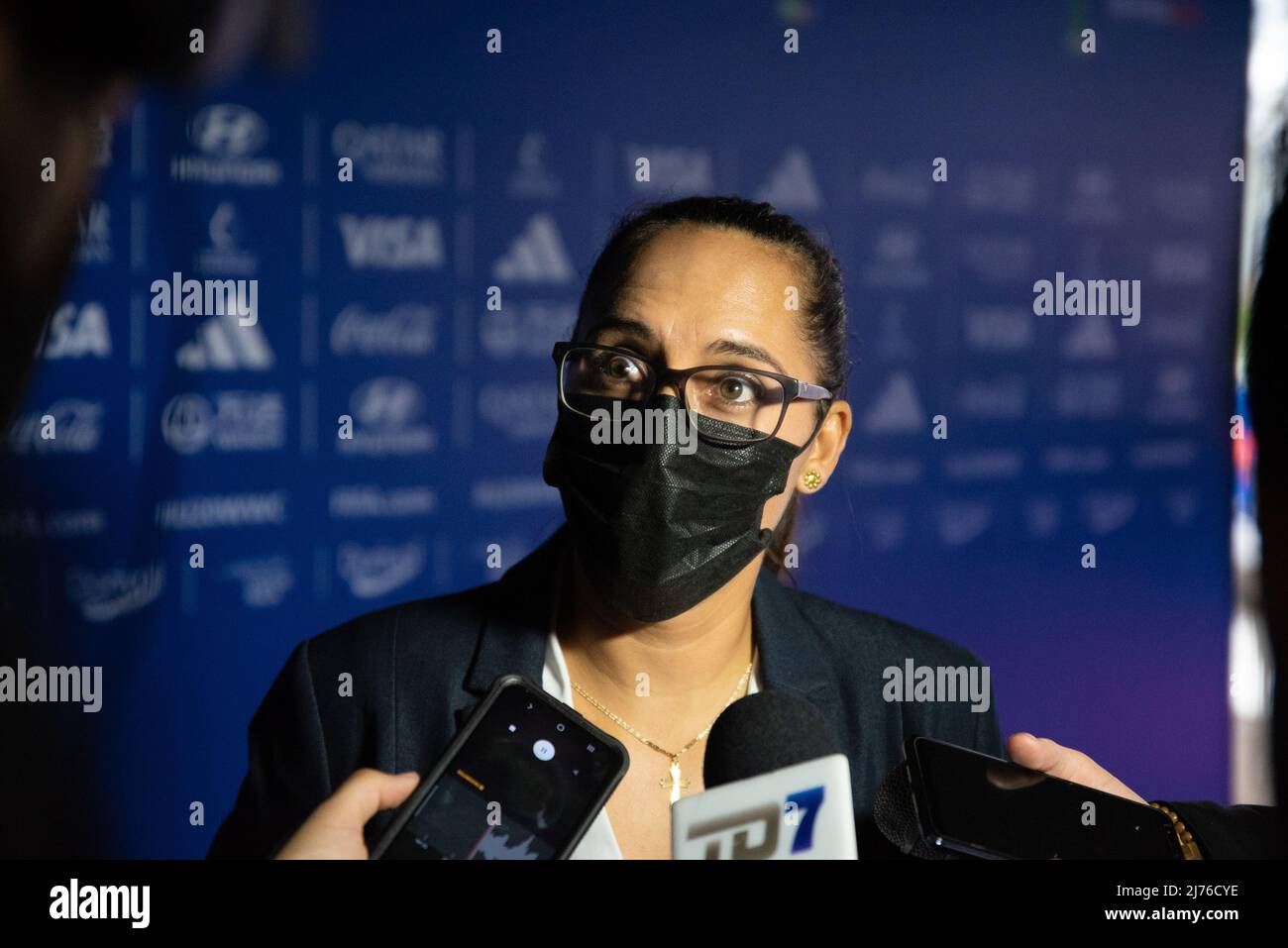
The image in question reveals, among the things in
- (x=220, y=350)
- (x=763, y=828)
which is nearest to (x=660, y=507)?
(x=763, y=828)

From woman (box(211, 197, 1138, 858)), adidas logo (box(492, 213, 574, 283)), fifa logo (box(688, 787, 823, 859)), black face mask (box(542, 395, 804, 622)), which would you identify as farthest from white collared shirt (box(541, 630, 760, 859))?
adidas logo (box(492, 213, 574, 283))

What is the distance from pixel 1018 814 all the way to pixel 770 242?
830mm

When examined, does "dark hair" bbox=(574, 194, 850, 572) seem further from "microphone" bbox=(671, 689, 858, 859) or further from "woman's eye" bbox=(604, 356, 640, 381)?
"microphone" bbox=(671, 689, 858, 859)

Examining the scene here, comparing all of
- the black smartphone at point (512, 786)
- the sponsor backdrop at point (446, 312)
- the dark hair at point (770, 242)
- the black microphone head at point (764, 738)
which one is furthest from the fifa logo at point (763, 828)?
the sponsor backdrop at point (446, 312)

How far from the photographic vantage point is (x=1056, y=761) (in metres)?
1.18

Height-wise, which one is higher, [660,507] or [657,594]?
[660,507]

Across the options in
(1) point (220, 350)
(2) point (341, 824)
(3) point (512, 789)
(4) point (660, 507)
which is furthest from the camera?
(1) point (220, 350)

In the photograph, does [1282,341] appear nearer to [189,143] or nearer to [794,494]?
[794,494]

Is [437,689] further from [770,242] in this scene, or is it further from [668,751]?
[770,242]

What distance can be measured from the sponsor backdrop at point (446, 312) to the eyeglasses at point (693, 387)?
572 millimetres

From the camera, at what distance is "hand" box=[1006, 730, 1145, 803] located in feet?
3.83

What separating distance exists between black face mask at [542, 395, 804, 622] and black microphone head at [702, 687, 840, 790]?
33 centimetres

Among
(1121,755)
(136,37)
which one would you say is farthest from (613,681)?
(136,37)
